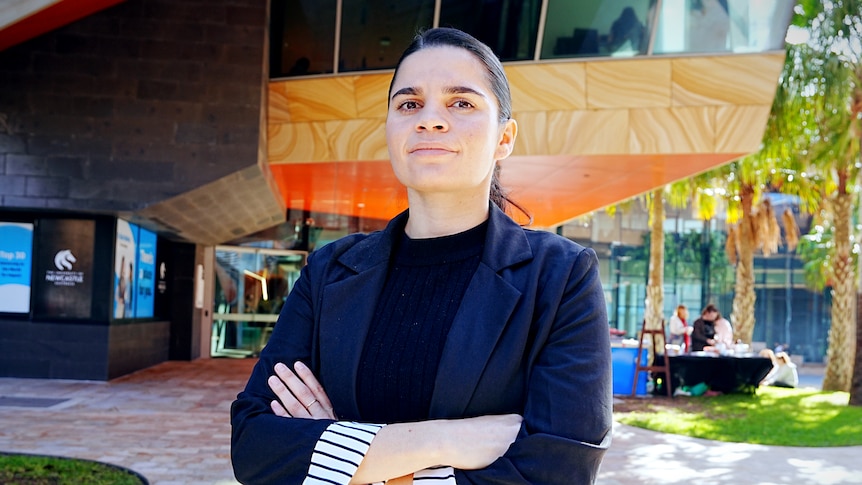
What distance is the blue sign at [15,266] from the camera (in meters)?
13.6

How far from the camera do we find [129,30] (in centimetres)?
1266

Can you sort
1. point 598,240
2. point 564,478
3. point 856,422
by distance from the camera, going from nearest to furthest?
point 564,478 → point 856,422 → point 598,240

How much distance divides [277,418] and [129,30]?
12.2m

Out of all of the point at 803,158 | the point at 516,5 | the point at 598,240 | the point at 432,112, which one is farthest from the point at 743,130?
the point at 598,240

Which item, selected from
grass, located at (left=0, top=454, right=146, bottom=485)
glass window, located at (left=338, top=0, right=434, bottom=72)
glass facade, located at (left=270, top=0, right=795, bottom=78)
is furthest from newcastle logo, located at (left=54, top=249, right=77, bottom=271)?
grass, located at (left=0, top=454, right=146, bottom=485)

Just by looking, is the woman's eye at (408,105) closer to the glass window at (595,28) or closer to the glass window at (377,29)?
the glass window at (377,29)

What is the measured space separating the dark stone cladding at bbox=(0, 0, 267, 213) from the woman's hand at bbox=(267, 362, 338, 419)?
428 inches

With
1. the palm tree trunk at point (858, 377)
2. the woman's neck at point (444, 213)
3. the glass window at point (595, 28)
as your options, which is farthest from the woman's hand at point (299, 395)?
the palm tree trunk at point (858, 377)

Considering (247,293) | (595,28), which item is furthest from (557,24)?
(247,293)

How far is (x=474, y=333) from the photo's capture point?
161 cm

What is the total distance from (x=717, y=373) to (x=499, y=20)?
294 inches

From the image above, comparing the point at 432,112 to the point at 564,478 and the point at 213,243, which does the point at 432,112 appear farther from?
the point at 213,243

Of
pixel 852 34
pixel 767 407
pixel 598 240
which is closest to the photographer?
pixel 767 407

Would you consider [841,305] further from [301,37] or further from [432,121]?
[432,121]
